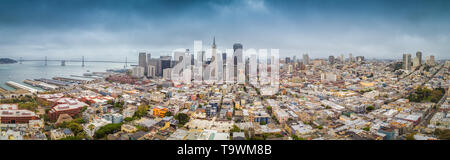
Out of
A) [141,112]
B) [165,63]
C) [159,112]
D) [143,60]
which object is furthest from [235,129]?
[143,60]

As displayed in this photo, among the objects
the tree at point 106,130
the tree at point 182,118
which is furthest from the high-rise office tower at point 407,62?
the tree at point 106,130

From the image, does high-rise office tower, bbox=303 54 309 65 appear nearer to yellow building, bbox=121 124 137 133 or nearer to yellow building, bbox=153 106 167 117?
yellow building, bbox=153 106 167 117

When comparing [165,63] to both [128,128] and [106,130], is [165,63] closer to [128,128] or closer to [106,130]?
[128,128]

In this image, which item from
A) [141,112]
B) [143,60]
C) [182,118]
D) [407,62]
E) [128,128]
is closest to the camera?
[128,128]

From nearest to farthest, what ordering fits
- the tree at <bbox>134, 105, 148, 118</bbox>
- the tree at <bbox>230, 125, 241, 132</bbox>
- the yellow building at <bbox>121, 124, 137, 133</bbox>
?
the tree at <bbox>230, 125, 241, 132</bbox> < the yellow building at <bbox>121, 124, 137, 133</bbox> < the tree at <bbox>134, 105, 148, 118</bbox>

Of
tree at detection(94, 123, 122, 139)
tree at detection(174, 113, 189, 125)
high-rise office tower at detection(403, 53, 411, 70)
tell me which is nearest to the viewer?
tree at detection(94, 123, 122, 139)

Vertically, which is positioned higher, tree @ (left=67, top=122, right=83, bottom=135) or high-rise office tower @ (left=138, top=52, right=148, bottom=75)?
high-rise office tower @ (left=138, top=52, right=148, bottom=75)

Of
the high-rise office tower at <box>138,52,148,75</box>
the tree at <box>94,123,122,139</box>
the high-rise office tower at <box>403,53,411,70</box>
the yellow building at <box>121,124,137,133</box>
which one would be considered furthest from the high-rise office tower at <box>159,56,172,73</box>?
the high-rise office tower at <box>403,53,411,70</box>

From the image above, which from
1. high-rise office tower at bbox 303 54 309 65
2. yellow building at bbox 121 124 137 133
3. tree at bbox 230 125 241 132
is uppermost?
high-rise office tower at bbox 303 54 309 65

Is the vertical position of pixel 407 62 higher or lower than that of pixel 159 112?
higher

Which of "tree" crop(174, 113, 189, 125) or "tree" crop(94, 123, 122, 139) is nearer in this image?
"tree" crop(94, 123, 122, 139)
